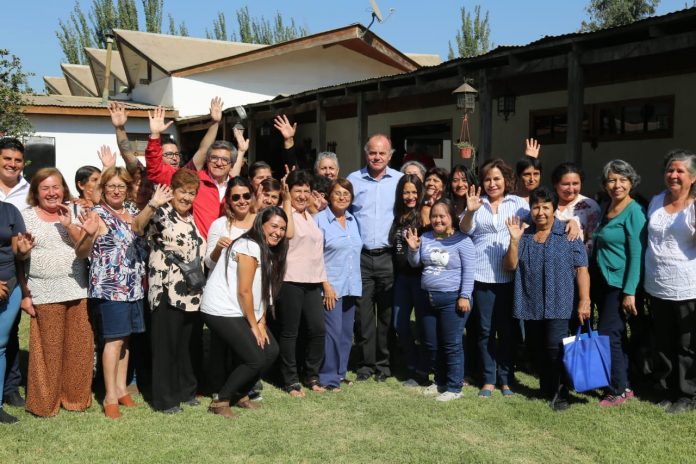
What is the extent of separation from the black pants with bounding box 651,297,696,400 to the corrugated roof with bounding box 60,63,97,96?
29317 millimetres

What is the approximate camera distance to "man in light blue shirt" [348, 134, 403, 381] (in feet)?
19.3

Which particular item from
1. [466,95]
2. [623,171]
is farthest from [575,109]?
[623,171]

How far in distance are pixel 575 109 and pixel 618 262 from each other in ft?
12.1

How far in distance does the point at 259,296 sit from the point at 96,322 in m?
1.32

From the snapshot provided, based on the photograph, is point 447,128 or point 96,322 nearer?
point 96,322

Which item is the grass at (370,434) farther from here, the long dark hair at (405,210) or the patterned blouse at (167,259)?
the long dark hair at (405,210)

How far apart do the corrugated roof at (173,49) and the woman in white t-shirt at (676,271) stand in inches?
718

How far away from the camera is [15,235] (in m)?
4.80

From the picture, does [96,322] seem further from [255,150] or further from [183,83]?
[183,83]

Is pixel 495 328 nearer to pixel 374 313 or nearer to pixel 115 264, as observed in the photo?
pixel 374 313

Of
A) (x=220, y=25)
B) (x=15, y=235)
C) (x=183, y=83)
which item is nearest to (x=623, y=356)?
(x=15, y=235)

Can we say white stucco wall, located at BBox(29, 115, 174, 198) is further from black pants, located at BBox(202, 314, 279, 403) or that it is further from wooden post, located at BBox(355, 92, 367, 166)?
black pants, located at BBox(202, 314, 279, 403)

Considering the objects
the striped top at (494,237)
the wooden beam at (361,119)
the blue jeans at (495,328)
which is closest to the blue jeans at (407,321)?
the blue jeans at (495,328)

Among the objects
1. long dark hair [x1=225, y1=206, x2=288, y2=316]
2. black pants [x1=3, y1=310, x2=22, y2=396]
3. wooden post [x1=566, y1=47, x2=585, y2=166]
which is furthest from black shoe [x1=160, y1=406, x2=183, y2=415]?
wooden post [x1=566, y1=47, x2=585, y2=166]
